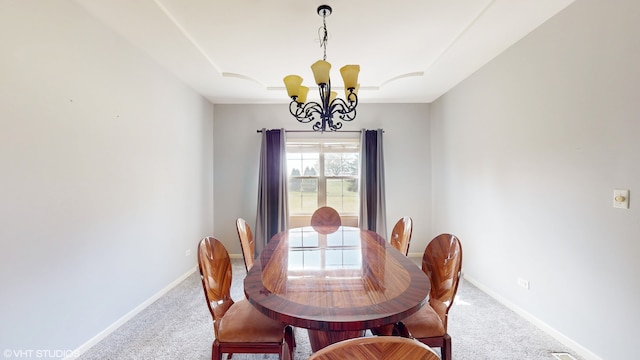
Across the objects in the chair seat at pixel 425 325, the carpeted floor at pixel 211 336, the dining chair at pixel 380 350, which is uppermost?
the dining chair at pixel 380 350

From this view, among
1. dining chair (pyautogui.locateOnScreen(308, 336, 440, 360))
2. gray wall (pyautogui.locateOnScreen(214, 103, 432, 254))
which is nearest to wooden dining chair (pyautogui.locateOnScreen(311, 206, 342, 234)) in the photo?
gray wall (pyautogui.locateOnScreen(214, 103, 432, 254))

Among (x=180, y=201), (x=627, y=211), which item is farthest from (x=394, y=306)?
(x=180, y=201)

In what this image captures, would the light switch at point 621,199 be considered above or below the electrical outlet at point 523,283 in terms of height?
above

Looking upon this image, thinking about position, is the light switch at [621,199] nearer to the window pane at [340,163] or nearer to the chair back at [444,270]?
the chair back at [444,270]

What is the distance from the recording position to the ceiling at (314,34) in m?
2.02

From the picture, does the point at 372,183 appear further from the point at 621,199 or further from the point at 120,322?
the point at 120,322

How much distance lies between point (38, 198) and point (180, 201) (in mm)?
1711

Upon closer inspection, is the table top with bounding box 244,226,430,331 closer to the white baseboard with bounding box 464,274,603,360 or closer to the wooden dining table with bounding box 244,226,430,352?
the wooden dining table with bounding box 244,226,430,352

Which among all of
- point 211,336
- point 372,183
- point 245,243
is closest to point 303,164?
point 372,183

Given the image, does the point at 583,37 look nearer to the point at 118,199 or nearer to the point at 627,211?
the point at 627,211

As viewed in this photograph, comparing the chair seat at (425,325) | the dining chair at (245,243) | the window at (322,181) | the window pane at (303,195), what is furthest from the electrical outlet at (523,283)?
the window pane at (303,195)

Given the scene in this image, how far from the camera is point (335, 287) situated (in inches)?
53.7

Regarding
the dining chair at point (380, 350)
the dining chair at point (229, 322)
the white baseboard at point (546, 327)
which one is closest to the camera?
the dining chair at point (380, 350)

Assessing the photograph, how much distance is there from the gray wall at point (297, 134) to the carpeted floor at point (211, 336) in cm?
166
